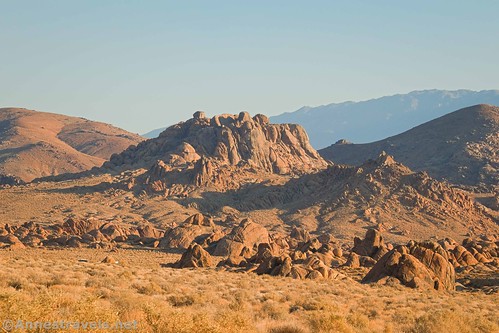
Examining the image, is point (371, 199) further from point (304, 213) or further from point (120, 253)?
point (120, 253)

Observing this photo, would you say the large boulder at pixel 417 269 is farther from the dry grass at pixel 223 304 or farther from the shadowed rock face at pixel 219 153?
the shadowed rock face at pixel 219 153

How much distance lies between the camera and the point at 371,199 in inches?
4193

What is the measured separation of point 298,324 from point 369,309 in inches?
273

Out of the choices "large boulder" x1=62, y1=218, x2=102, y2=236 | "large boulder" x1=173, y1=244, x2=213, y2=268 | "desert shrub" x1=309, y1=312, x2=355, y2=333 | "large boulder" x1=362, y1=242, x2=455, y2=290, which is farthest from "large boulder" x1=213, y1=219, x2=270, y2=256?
"desert shrub" x1=309, y1=312, x2=355, y2=333

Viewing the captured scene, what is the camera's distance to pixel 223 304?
21.4 m

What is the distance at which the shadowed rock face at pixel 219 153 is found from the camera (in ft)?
395

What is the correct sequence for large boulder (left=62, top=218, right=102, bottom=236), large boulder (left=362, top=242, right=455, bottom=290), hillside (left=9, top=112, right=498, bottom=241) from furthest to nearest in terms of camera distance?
hillside (left=9, top=112, right=498, bottom=241)
large boulder (left=62, top=218, right=102, bottom=236)
large boulder (left=362, top=242, right=455, bottom=290)

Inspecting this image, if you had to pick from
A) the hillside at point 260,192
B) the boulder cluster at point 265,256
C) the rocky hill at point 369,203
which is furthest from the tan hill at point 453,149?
the boulder cluster at point 265,256

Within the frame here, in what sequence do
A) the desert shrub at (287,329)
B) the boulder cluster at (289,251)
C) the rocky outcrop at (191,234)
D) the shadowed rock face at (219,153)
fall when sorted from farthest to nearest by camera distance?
1. the shadowed rock face at (219,153)
2. the rocky outcrop at (191,234)
3. the boulder cluster at (289,251)
4. the desert shrub at (287,329)

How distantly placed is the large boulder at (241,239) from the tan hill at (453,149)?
291 feet

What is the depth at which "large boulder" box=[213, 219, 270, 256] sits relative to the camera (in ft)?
199

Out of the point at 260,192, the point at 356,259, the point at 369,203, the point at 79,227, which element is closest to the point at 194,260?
the point at 356,259

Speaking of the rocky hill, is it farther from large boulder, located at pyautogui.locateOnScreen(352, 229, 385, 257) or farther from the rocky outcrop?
large boulder, located at pyautogui.locateOnScreen(352, 229, 385, 257)

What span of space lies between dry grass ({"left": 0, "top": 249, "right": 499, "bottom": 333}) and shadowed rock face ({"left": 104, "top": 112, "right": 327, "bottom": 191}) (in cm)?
8737
